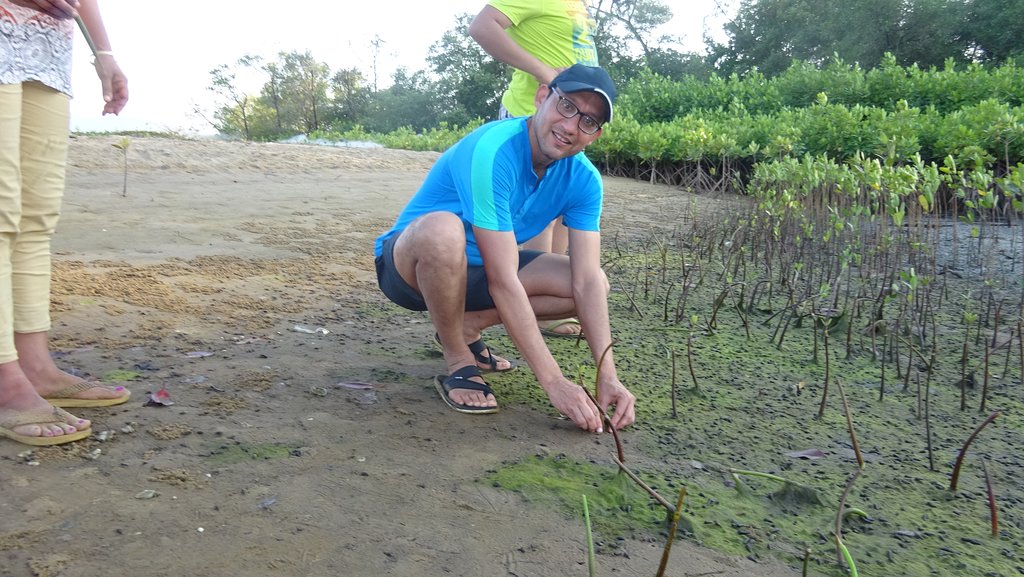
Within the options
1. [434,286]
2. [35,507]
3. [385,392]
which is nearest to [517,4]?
[434,286]

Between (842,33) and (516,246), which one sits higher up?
(842,33)

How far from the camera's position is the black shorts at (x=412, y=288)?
120 inches

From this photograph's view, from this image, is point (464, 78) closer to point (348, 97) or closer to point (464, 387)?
point (348, 97)

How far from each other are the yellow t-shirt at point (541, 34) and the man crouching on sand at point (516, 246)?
0.97 m

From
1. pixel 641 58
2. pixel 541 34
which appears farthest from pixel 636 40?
pixel 541 34

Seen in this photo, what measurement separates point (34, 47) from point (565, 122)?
5.03 ft

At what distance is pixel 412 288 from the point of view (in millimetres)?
3057

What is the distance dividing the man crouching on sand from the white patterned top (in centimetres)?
115

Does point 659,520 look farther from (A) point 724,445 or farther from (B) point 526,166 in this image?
(B) point 526,166

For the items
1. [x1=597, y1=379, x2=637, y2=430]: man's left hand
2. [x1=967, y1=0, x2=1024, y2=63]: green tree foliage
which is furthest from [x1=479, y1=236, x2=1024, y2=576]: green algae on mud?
[x1=967, y1=0, x2=1024, y2=63]: green tree foliage

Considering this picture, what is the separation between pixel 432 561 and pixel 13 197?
1.49 meters

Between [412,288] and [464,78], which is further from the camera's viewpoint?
[464,78]

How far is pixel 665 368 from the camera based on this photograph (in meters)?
3.50

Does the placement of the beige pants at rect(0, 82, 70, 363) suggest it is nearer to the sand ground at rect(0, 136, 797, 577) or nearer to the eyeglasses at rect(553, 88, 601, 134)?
the sand ground at rect(0, 136, 797, 577)
